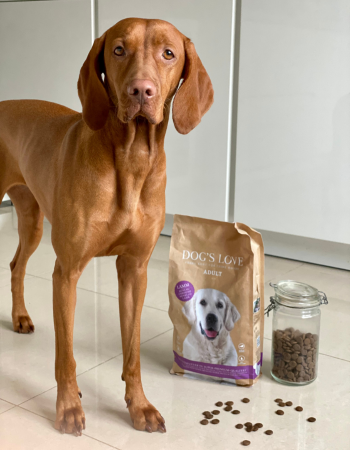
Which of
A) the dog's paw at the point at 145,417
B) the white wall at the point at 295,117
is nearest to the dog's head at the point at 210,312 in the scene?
the dog's paw at the point at 145,417

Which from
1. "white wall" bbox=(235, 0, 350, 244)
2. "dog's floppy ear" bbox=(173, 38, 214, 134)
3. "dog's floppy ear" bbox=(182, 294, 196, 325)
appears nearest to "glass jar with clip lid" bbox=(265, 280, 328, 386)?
"dog's floppy ear" bbox=(182, 294, 196, 325)

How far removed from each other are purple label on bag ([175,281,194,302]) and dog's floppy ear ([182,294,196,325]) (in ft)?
0.04

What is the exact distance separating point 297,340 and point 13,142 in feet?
3.55

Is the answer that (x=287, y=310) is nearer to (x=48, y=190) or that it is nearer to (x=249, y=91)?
(x=48, y=190)

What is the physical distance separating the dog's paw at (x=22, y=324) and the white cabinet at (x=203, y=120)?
1.25m

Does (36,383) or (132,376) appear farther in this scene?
(36,383)

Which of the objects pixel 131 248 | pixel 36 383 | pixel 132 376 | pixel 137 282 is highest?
pixel 131 248

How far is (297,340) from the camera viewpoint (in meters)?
1.64

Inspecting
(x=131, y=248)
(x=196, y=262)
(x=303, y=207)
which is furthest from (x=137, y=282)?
(x=303, y=207)

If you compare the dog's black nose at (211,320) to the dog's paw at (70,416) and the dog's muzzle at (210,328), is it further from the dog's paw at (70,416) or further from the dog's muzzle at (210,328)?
the dog's paw at (70,416)

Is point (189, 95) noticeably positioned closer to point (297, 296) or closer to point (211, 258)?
point (211, 258)

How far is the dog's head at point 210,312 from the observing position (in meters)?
1.64

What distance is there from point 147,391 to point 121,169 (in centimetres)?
70

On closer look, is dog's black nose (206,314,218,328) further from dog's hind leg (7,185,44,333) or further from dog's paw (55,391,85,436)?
dog's hind leg (7,185,44,333)
